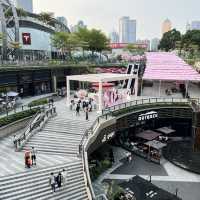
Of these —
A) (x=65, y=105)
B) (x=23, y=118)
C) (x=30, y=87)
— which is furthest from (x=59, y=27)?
(x=23, y=118)

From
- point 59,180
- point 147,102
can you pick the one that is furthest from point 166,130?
point 59,180

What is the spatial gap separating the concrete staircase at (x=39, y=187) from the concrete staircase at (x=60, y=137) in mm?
2974

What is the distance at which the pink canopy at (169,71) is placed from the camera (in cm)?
4331

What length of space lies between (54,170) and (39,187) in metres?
1.90

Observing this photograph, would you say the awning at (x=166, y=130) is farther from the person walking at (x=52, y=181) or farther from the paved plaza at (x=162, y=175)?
the person walking at (x=52, y=181)

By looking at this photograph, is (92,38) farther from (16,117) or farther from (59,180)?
(59,180)

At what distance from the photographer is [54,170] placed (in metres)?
19.9

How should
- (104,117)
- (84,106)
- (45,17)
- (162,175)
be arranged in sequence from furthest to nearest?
1. (45,17)
2. (84,106)
3. (104,117)
4. (162,175)

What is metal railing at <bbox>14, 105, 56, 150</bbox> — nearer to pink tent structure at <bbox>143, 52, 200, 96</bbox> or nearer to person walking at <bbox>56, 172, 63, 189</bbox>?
person walking at <bbox>56, 172, 63, 189</bbox>

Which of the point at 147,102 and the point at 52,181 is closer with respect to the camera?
the point at 52,181

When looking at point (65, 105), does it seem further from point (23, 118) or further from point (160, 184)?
point (160, 184)

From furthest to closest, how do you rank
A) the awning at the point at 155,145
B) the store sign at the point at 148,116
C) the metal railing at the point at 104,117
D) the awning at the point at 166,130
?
the awning at the point at 166,130 → the store sign at the point at 148,116 → the awning at the point at 155,145 → the metal railing at the point at 104,117

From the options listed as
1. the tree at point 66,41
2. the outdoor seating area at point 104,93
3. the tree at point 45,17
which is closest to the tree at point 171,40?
the tree at point 45,17

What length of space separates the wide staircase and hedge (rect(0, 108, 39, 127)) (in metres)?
2.99
